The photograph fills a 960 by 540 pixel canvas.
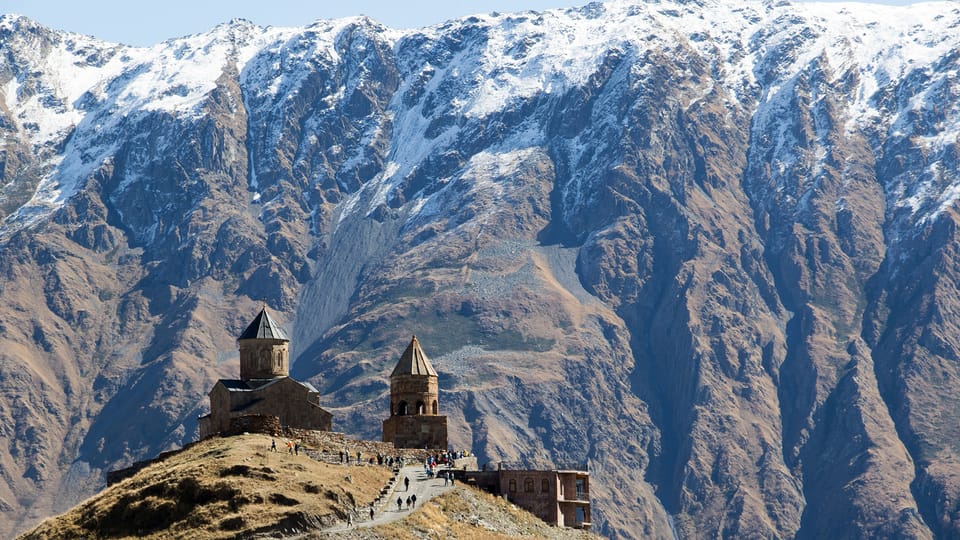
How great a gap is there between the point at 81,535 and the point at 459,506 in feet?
73.2

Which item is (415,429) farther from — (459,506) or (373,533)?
(373,533)

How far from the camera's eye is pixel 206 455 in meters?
119

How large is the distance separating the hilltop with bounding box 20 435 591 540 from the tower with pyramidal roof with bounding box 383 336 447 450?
92.8 feet

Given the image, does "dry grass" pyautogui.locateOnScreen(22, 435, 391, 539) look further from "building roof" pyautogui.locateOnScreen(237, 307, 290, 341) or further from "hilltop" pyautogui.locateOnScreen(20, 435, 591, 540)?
"building roof" pyautogui.locateOnScreen(237, 307, 290, 341)

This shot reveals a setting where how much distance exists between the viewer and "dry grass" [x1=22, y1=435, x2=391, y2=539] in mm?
103938

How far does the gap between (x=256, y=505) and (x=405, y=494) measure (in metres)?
15.2

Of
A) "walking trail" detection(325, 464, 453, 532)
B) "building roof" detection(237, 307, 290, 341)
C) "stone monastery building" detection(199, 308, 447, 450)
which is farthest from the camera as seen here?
"building roof" detection(237, 307, 290, 341)

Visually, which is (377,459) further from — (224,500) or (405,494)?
(224,500)

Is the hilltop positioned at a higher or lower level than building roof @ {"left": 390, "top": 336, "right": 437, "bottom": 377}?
lower

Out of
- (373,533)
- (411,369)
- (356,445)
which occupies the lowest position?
(373,533)

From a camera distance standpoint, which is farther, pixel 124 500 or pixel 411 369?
pixel 411 369

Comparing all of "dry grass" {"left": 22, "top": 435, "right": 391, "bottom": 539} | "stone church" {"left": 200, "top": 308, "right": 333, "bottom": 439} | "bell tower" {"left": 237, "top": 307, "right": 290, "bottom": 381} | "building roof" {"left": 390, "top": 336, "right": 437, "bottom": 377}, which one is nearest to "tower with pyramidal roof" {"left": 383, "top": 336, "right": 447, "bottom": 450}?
"building roof" {"left": 390, "top": 336, "right": 437, "bottom": 377}

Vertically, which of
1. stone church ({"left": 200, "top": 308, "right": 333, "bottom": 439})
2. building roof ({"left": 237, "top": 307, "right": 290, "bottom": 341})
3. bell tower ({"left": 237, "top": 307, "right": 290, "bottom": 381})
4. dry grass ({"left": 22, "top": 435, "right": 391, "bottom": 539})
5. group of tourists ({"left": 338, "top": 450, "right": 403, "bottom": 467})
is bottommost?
dry grass ({"left": 22, "top": 435, "right": 391, "bottom": 539})

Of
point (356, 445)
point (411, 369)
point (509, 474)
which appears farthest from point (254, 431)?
point (411, 369)
